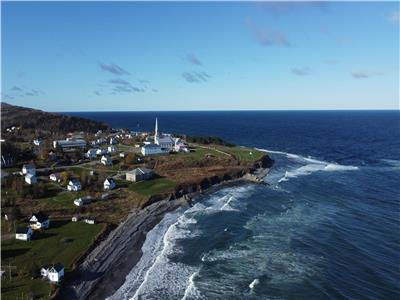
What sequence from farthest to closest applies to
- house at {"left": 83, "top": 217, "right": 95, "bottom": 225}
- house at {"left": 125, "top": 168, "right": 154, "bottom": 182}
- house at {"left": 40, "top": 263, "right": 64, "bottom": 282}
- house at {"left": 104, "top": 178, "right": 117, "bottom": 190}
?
house at {"left": 125, "top": 168, "right": 154, "bottom": 182} < house at {"left": 104, "top": 178, "right": 117, "bottom": 190} < house at {"left": 83, "top": 217, "right": 95, "bottom": 225} < house at {"left": 40, "top": 263, "right": 64, "bottom": 282}

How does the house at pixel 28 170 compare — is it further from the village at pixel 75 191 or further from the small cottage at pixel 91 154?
the small cottage at pixel 91 154

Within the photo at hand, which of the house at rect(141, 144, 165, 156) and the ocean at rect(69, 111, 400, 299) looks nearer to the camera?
the ocean at rect(69, 111, 400, 299)

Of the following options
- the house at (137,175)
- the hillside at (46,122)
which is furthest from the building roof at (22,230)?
the hillside at (46,122)

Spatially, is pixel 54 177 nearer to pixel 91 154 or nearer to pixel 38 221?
pixel 91 154

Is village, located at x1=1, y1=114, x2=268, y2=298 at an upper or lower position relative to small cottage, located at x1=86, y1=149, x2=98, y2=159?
lower

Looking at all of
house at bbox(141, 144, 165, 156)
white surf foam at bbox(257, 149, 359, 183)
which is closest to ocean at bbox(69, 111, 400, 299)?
white surf foam at bbox(257, 149, 359, 183)

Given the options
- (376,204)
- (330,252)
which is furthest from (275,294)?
(376,204)

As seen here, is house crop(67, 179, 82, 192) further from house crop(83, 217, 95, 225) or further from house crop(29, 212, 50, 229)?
house crop(29, 212, 50, 229)

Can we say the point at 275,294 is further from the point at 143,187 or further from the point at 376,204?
the point at 143,187
